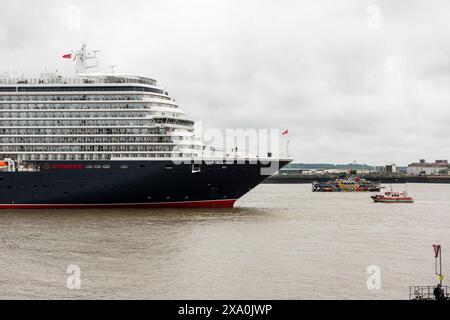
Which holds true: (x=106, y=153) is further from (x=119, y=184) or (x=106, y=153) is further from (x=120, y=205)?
(x=120, y=205)

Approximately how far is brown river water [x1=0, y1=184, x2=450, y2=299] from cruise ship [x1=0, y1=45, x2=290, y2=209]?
517 centimetres

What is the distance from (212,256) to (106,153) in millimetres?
27008

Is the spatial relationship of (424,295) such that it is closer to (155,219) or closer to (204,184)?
(155,219)

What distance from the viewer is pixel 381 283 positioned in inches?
873

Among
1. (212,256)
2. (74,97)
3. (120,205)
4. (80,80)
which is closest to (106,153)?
(120,205)

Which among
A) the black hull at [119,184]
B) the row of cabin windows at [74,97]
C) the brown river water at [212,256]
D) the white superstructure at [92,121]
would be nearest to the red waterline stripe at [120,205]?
the black hull at [119,184]

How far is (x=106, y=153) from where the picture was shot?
51.8m

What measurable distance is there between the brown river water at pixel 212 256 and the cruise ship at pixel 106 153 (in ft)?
17.0

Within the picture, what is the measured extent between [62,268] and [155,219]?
18.6m

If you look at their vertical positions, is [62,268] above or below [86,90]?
below

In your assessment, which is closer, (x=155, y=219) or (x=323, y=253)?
(x=323, y=253)

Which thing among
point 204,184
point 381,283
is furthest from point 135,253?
point 204,184

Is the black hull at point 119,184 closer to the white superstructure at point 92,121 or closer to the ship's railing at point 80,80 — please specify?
the white superstructure at point 92,121

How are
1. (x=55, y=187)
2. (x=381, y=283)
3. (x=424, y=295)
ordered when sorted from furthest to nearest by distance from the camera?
(x=55, y=187) < (x=381, y=283) < (x=424, y=295)
